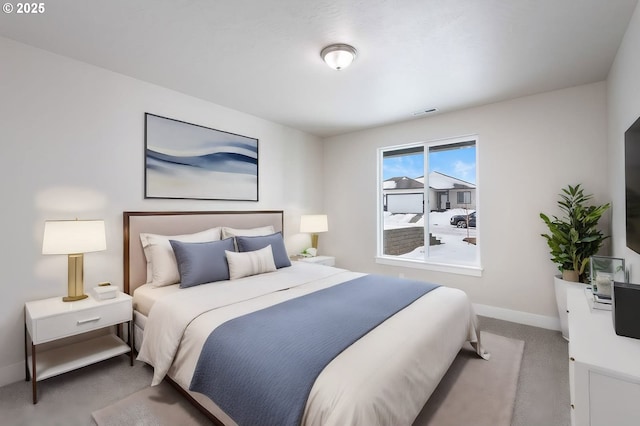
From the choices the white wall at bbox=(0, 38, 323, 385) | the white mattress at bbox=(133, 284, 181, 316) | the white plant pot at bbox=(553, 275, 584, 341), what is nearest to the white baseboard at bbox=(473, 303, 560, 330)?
the white plant pot at bbox=(553, 275, 584, 341)

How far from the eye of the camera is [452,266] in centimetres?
395

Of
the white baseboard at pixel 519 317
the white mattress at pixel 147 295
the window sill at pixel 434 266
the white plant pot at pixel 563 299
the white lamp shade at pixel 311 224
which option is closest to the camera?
the white mattress at pixel 147 295

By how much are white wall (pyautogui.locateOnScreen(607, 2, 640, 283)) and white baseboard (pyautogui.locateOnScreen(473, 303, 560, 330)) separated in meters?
1.01

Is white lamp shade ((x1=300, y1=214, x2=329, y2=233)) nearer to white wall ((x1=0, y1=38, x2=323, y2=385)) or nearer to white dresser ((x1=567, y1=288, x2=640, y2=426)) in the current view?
white wall ((x1=0, y1=38, x2=323, y2=385))

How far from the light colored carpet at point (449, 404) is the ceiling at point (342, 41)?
2588mm

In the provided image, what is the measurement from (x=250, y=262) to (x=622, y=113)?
3.41 meters

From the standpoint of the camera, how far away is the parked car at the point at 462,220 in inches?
154

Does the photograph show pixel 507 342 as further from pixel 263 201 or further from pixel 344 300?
pixel 263 201

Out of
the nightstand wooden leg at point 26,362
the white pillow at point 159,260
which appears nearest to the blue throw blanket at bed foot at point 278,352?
the white pillow at point 159,260

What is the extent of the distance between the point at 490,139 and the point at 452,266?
1.68 meters

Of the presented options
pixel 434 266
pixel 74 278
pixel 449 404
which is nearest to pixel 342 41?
pixel 449 404

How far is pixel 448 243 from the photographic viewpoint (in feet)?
13.6

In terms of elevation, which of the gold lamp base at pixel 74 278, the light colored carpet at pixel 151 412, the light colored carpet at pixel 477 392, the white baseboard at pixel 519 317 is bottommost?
the light colored carpet at pixel 151 412

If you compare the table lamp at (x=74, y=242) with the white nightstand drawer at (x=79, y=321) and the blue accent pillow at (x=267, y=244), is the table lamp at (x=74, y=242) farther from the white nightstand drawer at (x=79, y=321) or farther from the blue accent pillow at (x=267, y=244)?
the blue accent pillow at (x=267, y=244)
